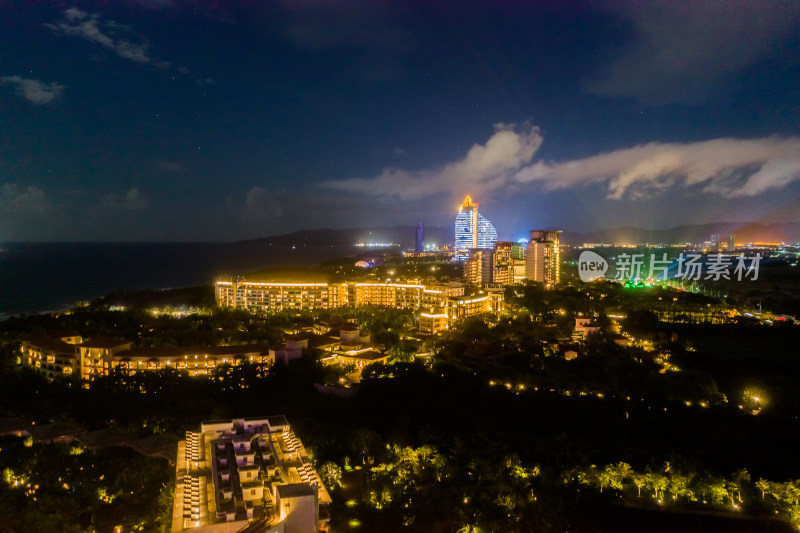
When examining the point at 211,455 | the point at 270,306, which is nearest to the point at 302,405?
the point at 211,455

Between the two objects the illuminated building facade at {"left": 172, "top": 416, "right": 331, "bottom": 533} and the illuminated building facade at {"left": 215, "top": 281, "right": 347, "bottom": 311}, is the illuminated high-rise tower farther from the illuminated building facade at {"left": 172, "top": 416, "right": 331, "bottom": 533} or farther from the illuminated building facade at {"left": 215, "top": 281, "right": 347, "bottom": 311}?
the illuminated building facade at {"left": 172, "top": 416, "right": 331, "bottom": 533}

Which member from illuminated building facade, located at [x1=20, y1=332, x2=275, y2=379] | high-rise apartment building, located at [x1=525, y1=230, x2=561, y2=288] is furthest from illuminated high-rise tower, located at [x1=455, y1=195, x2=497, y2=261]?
illuminated building facade, located at [x1=20, y1=332, x2=275, y2=379]

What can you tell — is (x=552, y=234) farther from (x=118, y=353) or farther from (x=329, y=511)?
(x=329, y=511)

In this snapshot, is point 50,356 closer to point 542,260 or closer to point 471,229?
point 542,260

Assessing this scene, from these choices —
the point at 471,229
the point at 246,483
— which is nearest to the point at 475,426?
the point at 246,483

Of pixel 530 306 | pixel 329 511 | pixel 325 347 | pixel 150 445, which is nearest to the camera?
pixel 329 511

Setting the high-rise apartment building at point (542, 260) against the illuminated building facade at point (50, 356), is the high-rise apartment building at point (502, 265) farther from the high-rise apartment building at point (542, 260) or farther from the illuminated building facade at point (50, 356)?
the illuminated building facade at point (50, 356)

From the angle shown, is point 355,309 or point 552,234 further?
point 552,234
